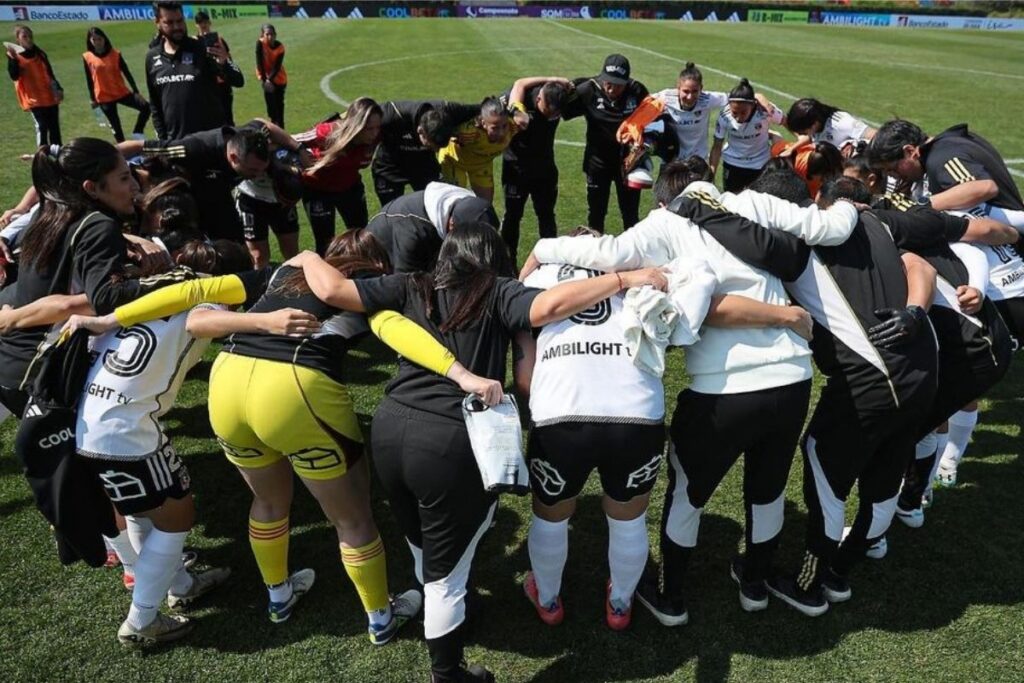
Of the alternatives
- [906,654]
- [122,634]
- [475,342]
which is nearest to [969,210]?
[906,654]

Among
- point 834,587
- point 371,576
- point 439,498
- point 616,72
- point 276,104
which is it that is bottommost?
point 276,104

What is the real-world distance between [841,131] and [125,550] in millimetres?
6446

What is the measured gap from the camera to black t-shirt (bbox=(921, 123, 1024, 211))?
4.43m

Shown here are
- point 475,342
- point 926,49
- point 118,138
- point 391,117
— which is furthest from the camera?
point 926,49

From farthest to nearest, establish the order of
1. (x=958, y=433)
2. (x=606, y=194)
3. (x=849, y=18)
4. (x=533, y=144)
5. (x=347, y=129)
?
(x=849, y=18), (x=606, y=194), (x=533, y=144), (x=347, y=129), (x=958, y=433)

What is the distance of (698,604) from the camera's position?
149 inches

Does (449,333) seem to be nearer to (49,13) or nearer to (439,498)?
(439,498)

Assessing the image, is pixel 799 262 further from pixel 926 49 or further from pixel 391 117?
pixel 926 49

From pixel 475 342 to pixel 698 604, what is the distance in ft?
6.06

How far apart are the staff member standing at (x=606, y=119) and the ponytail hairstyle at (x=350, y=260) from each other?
504cm

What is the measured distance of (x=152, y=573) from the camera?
11.2ft

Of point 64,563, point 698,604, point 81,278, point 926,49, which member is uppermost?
point 81,278

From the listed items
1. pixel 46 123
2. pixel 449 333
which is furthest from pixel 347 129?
pixel 46 123

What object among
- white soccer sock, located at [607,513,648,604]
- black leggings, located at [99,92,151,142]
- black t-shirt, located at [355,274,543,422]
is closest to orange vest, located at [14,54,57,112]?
black leggings, located at [99,92,151,142]
